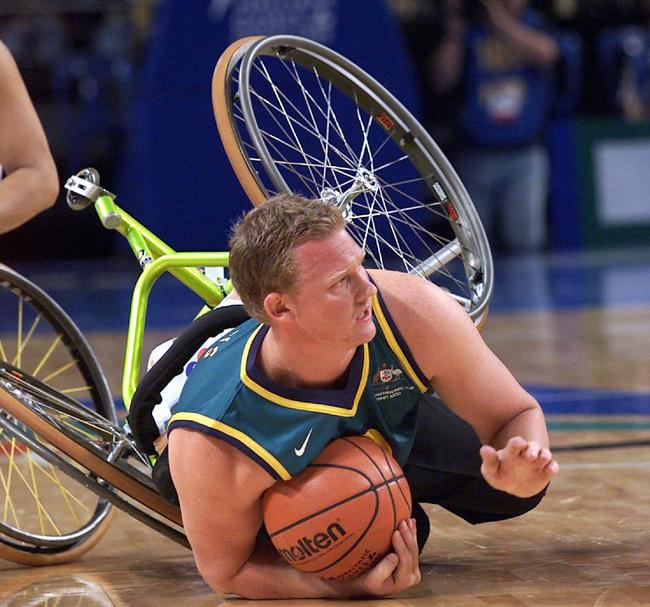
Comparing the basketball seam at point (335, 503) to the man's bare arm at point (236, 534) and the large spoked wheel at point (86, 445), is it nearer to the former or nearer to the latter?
the man's bare arm at point (236, 534)

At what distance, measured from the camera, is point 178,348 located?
3729mm

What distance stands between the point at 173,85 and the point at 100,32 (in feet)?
7.79

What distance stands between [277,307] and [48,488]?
6.54 feet

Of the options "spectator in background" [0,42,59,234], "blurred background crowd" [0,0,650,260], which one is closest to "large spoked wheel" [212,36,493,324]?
"spectator in background" [0,42,59,234]

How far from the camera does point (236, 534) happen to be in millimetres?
3416

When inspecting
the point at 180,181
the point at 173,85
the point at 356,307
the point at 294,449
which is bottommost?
the point at 180,181

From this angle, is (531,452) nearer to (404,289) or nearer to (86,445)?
(404,289)

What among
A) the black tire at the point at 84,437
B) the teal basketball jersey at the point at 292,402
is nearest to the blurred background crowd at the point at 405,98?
the black tire at the point at 84,437

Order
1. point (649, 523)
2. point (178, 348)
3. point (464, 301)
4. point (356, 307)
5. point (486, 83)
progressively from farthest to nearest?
point (486, 83), point (464, 301), point (649, 523), point (178, 348), point (356, 307)

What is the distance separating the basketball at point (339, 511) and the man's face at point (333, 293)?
0.33 metres

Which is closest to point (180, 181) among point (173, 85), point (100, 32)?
point (173, 85)

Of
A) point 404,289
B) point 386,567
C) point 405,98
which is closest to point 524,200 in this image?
point 405,98

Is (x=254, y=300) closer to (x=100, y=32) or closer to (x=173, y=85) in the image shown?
(x=173, y=85)

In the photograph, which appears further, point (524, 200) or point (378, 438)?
point (524, 200)
